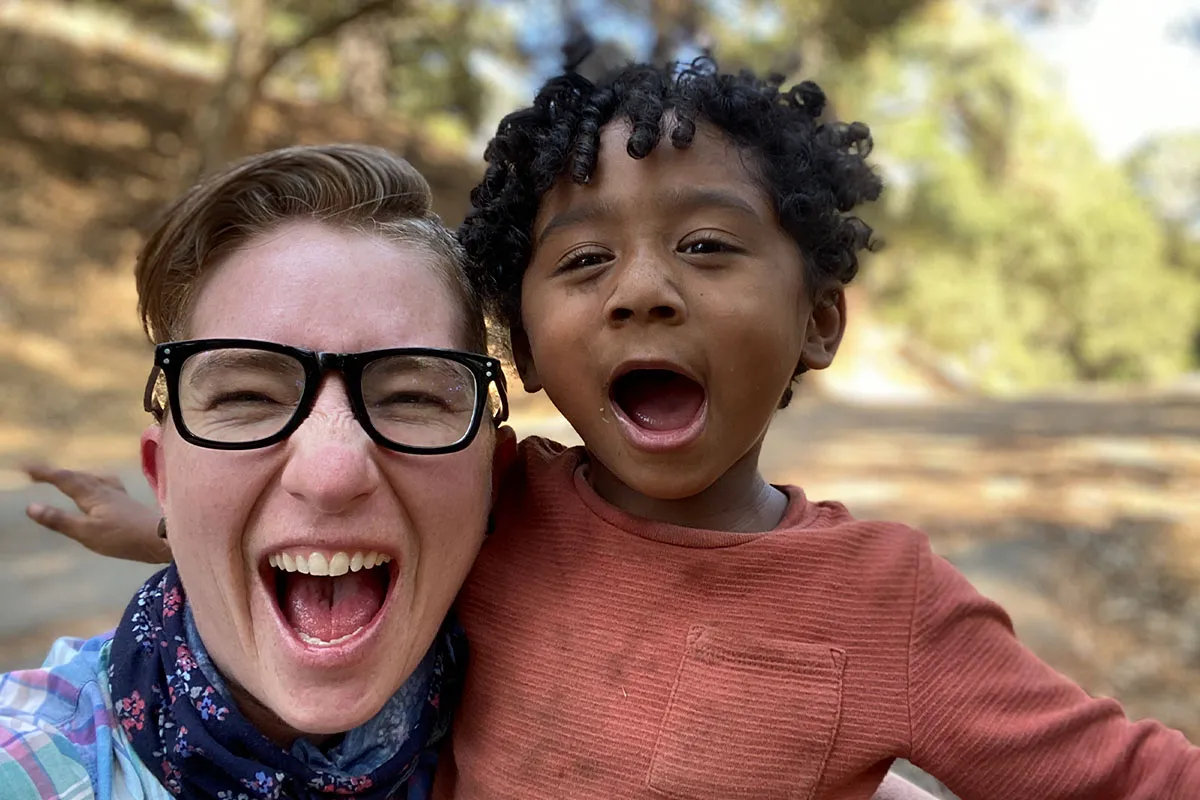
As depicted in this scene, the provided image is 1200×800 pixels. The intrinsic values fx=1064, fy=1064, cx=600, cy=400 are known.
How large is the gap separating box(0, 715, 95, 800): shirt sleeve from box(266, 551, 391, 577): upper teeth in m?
0.36

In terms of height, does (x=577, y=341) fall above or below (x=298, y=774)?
above

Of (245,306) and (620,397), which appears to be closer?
(245,306)

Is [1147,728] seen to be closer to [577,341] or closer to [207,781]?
[577,341]

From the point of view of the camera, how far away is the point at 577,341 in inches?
66.4

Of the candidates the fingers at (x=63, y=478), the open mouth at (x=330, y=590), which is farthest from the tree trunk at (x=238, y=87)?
the open mouth at (x=330, y=590)

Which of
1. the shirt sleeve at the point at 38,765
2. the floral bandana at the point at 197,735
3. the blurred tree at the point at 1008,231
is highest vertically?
the blurred tree at the point at 1008,231

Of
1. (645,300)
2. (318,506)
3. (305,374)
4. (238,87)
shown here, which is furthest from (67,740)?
(238,87)

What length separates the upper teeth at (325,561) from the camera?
1426 millimetres

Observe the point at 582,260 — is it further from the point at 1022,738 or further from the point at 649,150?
the point at 1022,738

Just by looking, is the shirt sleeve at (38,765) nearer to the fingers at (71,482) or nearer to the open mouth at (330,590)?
the open mouth at (330,590)

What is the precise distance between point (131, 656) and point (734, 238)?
1.10 meters

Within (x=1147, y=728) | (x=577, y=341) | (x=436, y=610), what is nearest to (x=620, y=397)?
(x=577, y=341)

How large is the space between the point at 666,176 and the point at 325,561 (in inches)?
31.0

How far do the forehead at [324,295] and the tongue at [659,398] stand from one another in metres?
0.29
